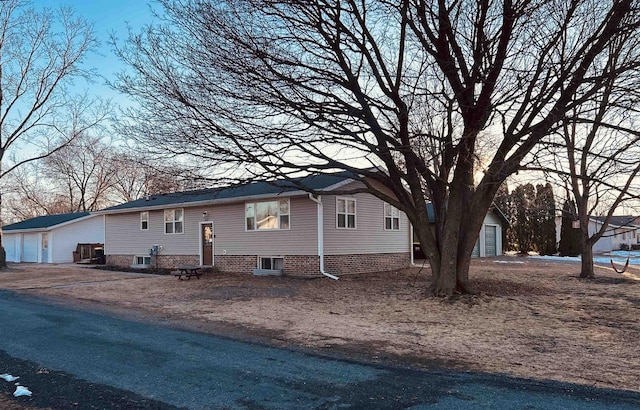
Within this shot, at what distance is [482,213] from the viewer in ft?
38.3

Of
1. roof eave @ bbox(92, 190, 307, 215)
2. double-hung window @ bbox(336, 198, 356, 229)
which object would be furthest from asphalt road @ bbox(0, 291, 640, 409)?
double-hung window @ bbox(336, 198, 356, 229)

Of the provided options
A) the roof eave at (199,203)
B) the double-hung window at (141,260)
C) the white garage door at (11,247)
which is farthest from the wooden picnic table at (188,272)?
the white garage door at (11,247)

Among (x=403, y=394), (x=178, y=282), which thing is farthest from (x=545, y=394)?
(x=178, y=282)

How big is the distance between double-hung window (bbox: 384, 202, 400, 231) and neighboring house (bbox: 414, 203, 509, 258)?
35.2 ft

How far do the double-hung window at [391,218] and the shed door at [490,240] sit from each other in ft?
42.9

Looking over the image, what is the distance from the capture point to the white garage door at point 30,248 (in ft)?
103

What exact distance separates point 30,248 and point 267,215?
2150 cm

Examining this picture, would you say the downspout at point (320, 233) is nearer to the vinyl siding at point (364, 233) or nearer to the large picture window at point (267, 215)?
the vinyl siding at point (364, 233)

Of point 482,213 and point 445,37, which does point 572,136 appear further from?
point 445,37

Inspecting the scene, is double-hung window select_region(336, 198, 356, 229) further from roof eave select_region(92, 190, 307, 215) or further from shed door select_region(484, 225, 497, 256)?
shed door select_region(484, 225, 497, 256)

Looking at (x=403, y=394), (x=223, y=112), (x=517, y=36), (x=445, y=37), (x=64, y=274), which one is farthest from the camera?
(x=64, y=274)

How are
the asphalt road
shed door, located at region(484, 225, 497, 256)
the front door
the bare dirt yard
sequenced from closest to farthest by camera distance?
the asphalt road, the bare dirt yard, the front door, shed door, located at region(484, 225, 497, 256)

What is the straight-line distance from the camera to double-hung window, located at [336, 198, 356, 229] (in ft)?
59.7

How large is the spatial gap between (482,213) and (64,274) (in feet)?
55.3
